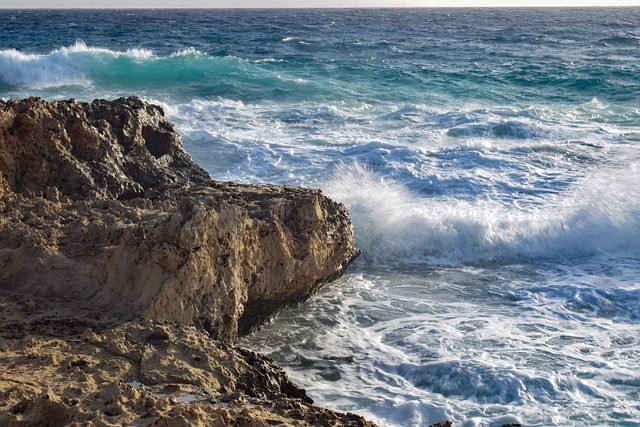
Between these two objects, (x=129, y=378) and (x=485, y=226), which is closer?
(x=129, y=378)

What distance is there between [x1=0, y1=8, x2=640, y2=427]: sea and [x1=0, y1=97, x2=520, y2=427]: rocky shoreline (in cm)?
63

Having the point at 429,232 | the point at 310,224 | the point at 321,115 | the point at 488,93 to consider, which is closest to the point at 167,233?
the point at 310,224

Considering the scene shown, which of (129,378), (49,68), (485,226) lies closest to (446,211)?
(485,226)

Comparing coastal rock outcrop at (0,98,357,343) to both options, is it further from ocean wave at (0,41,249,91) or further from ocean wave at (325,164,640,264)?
ocean wave at (0,41,249,91)

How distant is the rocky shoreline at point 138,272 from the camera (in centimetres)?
301

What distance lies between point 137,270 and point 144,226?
337mm

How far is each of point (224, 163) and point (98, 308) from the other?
5791 mm

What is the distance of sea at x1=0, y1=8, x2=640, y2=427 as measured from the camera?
455 cm

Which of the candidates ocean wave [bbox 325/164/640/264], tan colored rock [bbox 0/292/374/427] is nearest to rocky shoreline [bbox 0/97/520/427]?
tan colored rock [bbox 0/292/374/427]

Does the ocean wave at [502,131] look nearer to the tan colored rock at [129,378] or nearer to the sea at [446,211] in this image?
the sea at [446,211]

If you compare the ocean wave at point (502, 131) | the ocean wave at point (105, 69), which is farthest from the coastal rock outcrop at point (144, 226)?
the ocean wave at point (105, 69)

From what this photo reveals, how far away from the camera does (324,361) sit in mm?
4738

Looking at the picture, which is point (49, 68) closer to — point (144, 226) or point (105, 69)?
point (105, 69)

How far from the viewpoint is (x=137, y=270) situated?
407 cm
